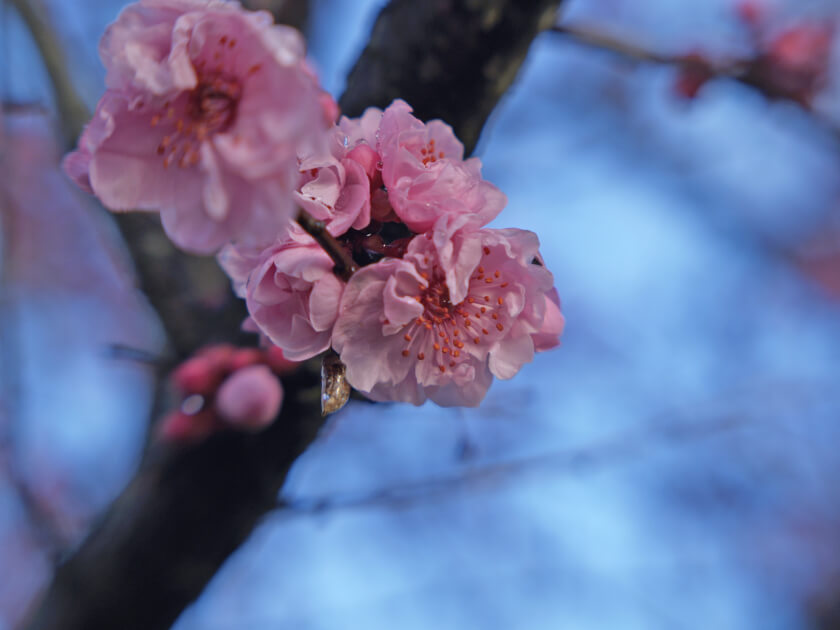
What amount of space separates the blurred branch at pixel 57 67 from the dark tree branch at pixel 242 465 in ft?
3.86

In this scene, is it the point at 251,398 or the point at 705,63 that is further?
the point at 705,63

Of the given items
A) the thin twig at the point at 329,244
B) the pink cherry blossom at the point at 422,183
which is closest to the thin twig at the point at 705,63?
the pink cherry blossom at the point at 422,183

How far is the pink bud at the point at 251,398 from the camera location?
1140 millimetres

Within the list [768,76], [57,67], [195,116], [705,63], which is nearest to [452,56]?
[195,116]

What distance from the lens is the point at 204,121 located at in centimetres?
59

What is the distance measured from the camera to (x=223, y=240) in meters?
0.55

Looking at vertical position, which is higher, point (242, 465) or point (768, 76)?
point (768, 76)

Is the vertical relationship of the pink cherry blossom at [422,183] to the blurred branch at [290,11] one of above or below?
above

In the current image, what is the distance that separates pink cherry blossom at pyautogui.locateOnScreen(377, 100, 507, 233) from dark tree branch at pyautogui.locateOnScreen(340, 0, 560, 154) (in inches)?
21.7

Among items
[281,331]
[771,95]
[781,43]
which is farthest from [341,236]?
[781,43]

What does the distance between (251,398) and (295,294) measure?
53 centimetres

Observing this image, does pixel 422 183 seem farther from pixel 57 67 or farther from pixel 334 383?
pixel 57 67

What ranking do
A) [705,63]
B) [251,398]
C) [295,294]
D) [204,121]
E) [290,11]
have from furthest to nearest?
[290,11] → [705,63] → [251,398] → [295,294] → [204,121]

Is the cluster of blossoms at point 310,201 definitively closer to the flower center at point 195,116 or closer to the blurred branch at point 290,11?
the flower center at point 195,116
